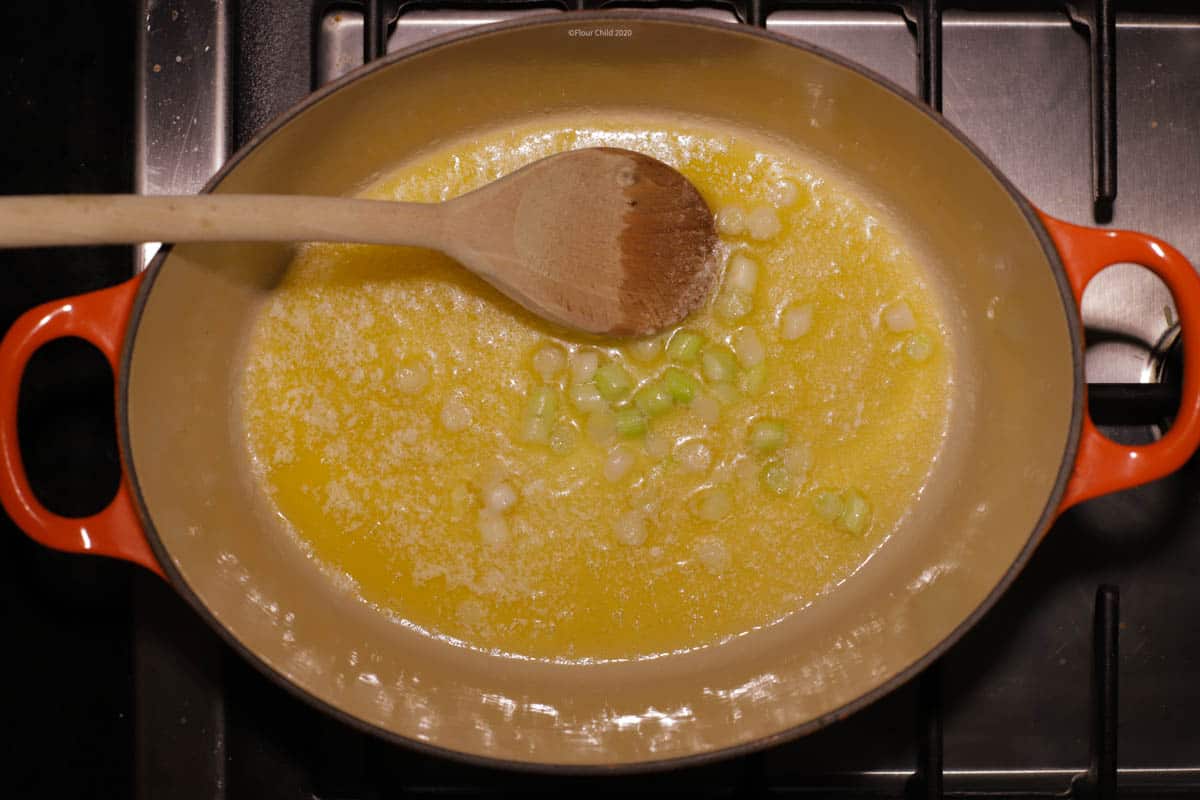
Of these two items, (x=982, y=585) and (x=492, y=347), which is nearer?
(x=982, y=585)

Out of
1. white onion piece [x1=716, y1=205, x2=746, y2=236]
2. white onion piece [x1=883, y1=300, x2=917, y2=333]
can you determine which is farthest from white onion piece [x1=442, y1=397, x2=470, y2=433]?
white onion piece [x1=883, y1=300, x2=917, y2=333]

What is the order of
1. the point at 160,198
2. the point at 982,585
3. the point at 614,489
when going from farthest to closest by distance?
the point at 614,489 → the point at 982,585 → the point at 160,198

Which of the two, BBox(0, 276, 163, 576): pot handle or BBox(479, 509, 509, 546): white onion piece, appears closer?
BBox(0, 276, 163, 576): pot handle

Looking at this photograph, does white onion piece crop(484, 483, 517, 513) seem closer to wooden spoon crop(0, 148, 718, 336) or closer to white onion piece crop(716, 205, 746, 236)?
wooden spoon crop(0, 148, 718, 336)

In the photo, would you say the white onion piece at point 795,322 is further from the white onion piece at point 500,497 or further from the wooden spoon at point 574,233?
the white onion piece at point 500,497

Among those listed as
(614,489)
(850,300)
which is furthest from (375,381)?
(850,300)

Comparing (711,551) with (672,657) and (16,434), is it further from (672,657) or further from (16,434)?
(16,434)

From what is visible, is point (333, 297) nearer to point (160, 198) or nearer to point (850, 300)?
point (160, 198)
